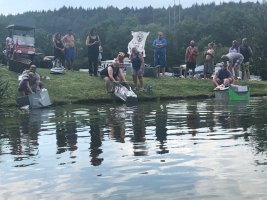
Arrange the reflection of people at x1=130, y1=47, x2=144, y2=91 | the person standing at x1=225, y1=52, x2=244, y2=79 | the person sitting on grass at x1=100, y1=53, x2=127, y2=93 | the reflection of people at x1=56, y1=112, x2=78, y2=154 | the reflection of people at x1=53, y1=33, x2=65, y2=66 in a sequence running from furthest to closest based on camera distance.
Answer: the reflection of people at x1=53, y1=33, x2=65, y2=66 → the person standing at x1=225, y1=52, x2=244, y2=79 → the reflection of people at x1=130, y1=47, x2=144, y2=91 → the person sitting on grass at x1=100, y1=53, x2=127, y2=93 → the reflection of people at x1=56, y1=112, x2=78, y2=154

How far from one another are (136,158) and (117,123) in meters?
5.08

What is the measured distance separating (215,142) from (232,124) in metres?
2.94

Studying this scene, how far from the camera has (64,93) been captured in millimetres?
21344

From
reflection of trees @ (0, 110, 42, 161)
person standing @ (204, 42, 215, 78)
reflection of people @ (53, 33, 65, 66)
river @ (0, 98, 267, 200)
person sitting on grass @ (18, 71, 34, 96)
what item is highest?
reflection of people @ (53, 33, 65, 66)

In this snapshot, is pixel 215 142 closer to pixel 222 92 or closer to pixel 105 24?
pixel 222 92

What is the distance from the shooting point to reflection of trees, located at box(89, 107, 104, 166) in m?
8.31

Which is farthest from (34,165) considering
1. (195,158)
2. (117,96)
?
(117,96)

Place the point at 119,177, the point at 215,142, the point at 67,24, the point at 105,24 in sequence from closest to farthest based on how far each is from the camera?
the point at 119,177 → the point at 215,142 → the point at 105,24 → the point at 67,24

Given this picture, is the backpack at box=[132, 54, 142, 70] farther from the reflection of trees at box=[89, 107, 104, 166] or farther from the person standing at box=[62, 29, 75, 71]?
the reflection of trees at box=[89, 107, 104, 166]

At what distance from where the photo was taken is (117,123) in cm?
1330

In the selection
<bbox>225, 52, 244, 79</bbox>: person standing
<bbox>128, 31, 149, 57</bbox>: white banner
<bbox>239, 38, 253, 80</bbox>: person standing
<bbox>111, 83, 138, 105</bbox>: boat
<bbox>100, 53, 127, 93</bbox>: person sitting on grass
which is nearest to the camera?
<bbox>111, 83, 138, 105</bbox>: boat

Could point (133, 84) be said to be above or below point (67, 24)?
below

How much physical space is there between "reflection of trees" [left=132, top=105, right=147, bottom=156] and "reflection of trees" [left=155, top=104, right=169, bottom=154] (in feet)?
0.95

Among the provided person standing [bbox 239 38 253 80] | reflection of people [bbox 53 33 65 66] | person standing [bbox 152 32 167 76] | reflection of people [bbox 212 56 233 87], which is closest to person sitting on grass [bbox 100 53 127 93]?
reflection of people [bbox 212 56 233 87]
